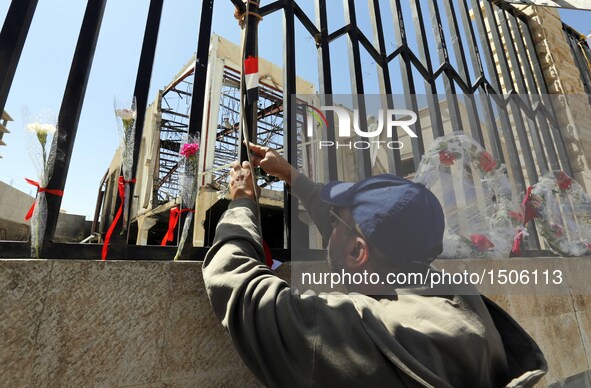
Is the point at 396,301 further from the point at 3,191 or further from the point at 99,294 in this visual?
the point at 3,191

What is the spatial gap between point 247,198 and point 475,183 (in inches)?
83.3

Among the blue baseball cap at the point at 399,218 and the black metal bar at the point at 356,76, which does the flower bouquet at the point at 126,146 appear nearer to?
the blue baseball cap at the point at 399,218

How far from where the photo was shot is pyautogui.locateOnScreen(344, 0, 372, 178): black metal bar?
1.82 meters

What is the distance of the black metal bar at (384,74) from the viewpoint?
1.99 metres

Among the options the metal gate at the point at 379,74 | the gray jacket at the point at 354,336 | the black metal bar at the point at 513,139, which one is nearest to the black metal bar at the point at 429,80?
the metal gate at the point at 379,74

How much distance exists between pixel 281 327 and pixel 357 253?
1.09 feet

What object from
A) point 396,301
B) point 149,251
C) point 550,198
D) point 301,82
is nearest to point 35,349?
point 149,251

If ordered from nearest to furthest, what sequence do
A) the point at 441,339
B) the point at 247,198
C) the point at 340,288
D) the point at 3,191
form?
the point at 441,339 → the point at 247,198 → the point at 340,288 → the point at 3,191

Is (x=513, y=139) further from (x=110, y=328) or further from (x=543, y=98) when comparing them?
(x=110, y=328)

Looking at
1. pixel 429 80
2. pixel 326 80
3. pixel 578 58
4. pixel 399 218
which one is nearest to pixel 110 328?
pixel 399 218

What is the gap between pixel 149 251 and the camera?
112cm

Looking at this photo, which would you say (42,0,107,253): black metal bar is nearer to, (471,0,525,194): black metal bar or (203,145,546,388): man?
(203,145,546,388): man

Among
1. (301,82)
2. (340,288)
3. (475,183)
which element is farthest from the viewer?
(301,82)

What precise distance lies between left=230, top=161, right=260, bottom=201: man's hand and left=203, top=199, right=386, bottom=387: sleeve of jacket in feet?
1.09
